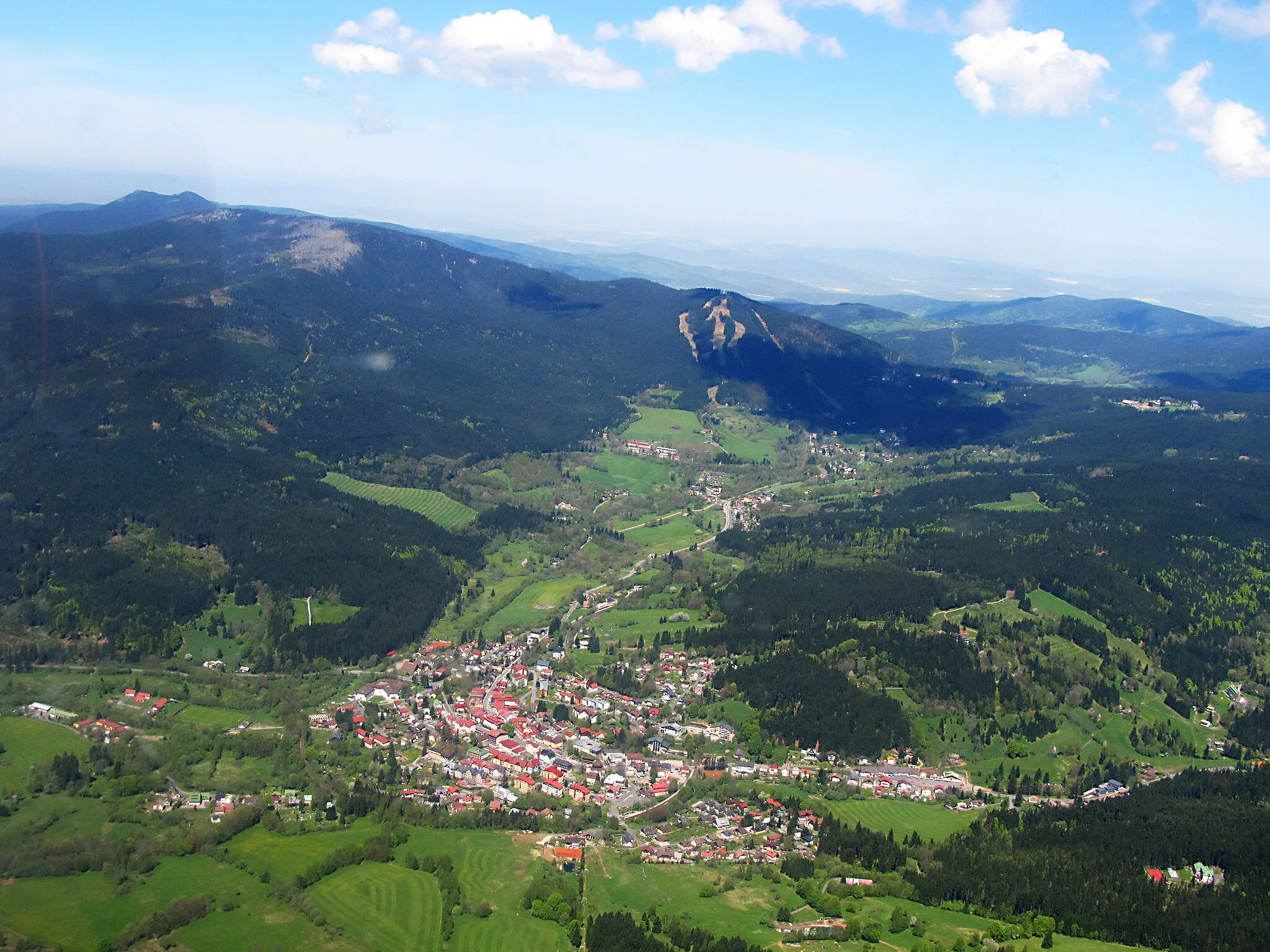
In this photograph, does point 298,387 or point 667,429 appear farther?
point 667,429

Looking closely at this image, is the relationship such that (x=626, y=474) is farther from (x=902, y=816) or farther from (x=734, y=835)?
(x=734, y=835)

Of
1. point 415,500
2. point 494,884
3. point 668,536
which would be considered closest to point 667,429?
point 668,536

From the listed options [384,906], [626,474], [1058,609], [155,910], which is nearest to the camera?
[155,910]

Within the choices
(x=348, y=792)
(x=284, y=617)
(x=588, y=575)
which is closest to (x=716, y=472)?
(x=588, y=575)

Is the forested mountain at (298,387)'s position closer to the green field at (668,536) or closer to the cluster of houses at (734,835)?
the green field at (668,536)

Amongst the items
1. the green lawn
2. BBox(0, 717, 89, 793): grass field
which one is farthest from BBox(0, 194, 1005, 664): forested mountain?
the green lawn

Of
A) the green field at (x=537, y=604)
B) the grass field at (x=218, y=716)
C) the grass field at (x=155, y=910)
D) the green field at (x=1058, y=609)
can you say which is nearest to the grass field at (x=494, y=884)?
the grass field at (x=155, y=910)
